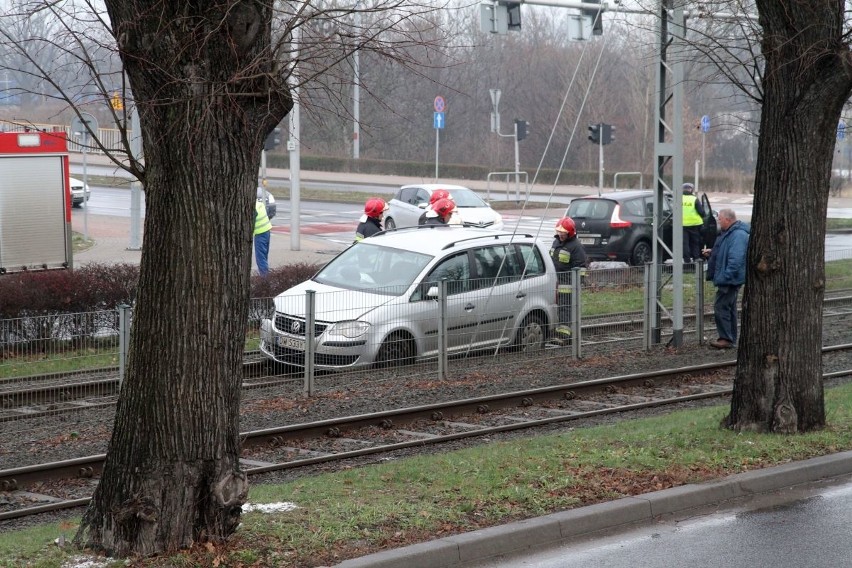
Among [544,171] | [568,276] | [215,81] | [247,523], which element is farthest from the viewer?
[544,171]

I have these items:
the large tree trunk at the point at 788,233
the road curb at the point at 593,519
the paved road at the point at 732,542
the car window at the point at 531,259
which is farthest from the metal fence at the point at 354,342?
the paved road at the point at 732,542

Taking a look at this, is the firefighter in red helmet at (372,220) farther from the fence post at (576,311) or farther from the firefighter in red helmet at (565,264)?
the fence post at (576,311)

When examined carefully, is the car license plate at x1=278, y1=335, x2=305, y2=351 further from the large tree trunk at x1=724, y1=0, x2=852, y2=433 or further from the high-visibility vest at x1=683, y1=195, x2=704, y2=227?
the high-visibility vest at x1=683, y1=195, x2=704, y2=227

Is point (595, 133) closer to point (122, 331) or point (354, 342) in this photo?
point (354, 342)

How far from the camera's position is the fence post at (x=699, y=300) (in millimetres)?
16281

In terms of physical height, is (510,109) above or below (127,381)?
above

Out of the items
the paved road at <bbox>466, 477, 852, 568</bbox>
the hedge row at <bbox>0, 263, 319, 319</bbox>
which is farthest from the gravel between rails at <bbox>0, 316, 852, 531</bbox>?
the hedge row at <bbox>0, 263, 319, 319</bbox>

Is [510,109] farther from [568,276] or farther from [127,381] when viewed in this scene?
[127,381]

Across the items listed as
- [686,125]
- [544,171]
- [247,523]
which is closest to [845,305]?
[247,523]

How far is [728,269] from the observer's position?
599 inches

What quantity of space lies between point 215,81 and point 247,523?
8.69ft

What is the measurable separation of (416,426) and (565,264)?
5.13 metres

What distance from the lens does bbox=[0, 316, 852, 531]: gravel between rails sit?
988 cm

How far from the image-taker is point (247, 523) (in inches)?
273
